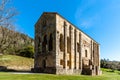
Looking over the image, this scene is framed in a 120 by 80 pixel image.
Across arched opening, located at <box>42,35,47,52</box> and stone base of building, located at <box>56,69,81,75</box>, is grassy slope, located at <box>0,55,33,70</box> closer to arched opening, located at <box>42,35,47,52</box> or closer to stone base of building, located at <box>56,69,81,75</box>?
arched opening, located at <box>42,35,47,52</box>

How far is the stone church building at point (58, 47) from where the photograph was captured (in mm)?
46438

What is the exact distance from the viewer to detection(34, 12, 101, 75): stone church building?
46.4 m

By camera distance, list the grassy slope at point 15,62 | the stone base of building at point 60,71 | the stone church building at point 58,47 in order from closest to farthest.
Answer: the stone base of building at point 60,71 → the stone church building at point 58,47 → the grassy slope at point 15,62

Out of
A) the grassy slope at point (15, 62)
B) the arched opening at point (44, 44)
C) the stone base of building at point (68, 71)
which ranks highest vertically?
the arched opening at point (44, 44)

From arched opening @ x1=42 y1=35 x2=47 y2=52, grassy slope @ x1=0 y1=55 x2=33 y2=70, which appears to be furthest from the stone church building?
grassy slope @ x1=0 y1=55 x2=33 y2=70

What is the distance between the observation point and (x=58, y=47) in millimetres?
46594

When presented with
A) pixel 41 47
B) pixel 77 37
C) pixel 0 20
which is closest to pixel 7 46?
pixel 41 47

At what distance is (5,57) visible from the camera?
3162 inches

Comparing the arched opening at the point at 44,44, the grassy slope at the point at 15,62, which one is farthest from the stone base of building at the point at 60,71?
the grassy slope at the point at 15,62

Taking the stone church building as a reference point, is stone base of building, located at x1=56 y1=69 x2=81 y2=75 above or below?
below

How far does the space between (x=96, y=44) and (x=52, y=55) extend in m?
26.9

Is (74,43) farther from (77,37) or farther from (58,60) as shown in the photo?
(58,60)

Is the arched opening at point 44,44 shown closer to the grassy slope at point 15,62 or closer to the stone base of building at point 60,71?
the stone base of building at point 60,71

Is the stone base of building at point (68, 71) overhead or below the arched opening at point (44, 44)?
below
